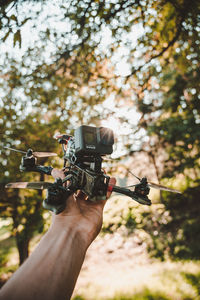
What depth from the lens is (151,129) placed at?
28.0 feet

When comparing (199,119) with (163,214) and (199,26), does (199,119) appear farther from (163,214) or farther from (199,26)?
(199,26)

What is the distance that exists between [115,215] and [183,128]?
535 centimetres

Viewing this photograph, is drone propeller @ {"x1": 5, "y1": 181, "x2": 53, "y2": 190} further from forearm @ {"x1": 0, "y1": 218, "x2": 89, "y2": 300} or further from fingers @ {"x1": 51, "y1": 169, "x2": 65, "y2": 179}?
forearm @ {"x1": 0, "y1": 218, "x2": 89, "y2": 300}

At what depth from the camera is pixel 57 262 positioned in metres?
1.16

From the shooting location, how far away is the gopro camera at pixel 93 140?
62.8 inches

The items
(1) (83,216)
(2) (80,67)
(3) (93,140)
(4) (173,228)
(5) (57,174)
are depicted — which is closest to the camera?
(3) (93,140)

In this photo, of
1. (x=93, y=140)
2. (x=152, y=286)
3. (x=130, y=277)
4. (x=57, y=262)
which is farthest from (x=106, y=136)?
(x=130, y=277)

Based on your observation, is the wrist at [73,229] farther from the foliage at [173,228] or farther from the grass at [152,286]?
the foliage at [173,228]

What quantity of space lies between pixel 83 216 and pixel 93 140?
76 cm

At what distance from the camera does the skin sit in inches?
37.4

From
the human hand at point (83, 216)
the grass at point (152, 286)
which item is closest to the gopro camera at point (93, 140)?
the human hand at point (83, 216)

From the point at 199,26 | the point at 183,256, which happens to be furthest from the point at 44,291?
the point at 183,256

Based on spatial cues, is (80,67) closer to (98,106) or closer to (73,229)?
(98,106)

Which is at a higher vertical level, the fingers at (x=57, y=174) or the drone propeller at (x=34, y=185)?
the fingers at (x=57, y=174)
